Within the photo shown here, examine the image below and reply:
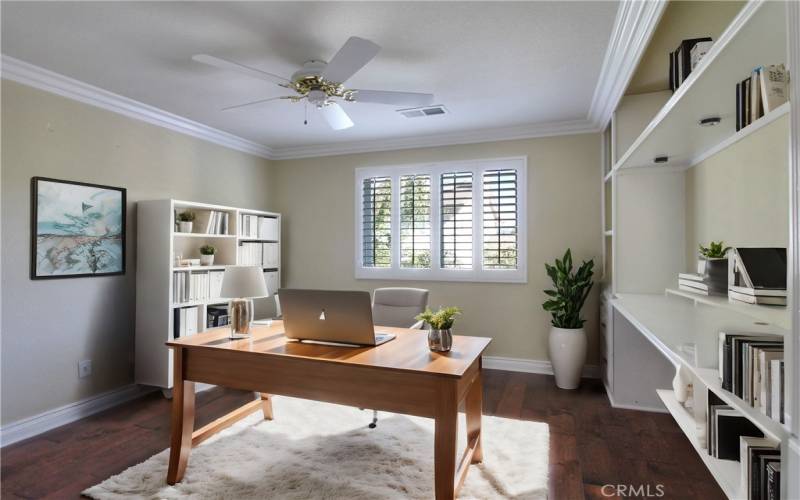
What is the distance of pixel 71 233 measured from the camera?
3.15 metres

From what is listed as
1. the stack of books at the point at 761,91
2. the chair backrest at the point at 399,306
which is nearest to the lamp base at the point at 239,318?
the chair backrest at the point at 399,306

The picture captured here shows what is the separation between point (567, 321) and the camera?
12.5ft

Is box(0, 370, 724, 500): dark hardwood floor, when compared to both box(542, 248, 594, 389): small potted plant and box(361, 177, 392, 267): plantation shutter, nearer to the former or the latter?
box(542, 248, 594, 389): small potted plant

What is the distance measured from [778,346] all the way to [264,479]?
2.27 metres

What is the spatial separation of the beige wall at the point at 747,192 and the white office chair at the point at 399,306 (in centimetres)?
195

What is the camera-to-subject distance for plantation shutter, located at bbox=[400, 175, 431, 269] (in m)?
4.67

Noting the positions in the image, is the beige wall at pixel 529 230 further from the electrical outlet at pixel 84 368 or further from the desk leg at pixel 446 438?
the desk leg at pixel 446 438

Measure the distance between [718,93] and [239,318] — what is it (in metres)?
2.43

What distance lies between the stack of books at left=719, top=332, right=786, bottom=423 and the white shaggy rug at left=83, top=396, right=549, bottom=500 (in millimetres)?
1231

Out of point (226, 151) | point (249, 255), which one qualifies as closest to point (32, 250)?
point (249, 255)

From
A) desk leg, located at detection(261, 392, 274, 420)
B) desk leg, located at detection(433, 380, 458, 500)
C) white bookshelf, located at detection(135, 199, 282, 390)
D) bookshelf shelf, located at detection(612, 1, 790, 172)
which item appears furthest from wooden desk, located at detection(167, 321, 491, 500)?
bookshelf shelf, located at detection(612, 1, 790, 172)

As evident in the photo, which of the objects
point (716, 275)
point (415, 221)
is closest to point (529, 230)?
point (415, 221)

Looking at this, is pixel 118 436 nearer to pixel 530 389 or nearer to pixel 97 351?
pixel 97 351

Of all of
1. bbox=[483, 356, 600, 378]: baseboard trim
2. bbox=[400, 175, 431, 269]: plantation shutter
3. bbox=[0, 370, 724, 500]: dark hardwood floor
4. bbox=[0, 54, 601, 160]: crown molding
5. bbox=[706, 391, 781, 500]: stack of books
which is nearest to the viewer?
bbox=[706, 391, 781, 500]: stack of books
